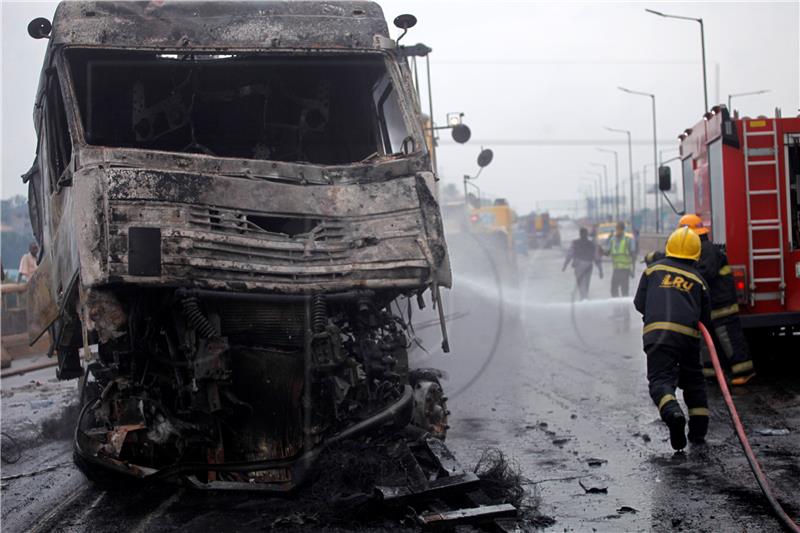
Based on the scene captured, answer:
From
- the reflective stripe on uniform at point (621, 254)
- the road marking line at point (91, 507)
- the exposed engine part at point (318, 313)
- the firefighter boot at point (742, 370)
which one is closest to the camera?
the exposed engine part at point (318, 313)

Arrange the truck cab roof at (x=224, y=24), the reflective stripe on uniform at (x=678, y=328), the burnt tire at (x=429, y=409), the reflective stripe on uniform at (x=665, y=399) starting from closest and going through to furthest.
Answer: the burnt tire at (x=429, y=409) → the truck cab roof at (x=224, y=24) → the reflective stripe on uniform at (x=665, y=399) → the reflective stripe on uniform at (x=678, y=328)

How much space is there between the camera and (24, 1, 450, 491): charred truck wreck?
5.18 m

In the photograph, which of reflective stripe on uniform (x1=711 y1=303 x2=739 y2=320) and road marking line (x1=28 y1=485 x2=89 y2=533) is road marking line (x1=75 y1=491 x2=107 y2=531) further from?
reflective stripe on uniform (x1=711 y1=303 x2=739 y2=320)

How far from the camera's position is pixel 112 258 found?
5.07 m

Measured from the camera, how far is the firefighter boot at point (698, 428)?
6.68 metres

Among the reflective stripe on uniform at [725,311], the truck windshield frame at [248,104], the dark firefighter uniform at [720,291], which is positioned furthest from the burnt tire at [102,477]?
the reflective stripe on uniform at [725,311]

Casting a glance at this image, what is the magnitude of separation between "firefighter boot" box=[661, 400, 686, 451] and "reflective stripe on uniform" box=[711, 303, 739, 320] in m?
2.31

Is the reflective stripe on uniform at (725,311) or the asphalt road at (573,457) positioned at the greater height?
→ the reflective stripe on uniform at (725,311)

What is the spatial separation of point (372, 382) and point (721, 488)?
206cm

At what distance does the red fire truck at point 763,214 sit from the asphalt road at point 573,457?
79 centimetres

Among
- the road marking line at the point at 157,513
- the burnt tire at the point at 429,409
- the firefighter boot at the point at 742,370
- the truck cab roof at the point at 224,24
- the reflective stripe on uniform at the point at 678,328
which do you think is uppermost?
the truck cab roof at the point at 224,24

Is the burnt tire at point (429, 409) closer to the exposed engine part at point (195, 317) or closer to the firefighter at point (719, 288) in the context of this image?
the exposed engine part at point (195, 317)

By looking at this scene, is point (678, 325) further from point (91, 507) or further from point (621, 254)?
point (621, 254)

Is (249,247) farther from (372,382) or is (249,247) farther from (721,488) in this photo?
(721,488)
